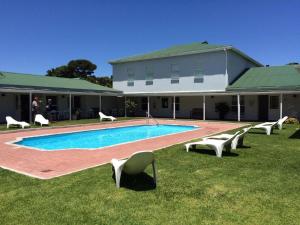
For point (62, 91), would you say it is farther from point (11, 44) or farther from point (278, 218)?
point (278, 218)

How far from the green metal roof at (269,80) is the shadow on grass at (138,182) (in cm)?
1852

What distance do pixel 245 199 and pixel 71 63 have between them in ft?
214

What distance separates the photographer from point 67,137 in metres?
16.3

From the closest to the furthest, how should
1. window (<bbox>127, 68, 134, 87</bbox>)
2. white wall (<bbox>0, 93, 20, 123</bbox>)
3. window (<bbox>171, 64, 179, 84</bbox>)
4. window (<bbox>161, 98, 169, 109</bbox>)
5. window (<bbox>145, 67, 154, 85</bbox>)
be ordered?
white wall (<bbox>0, 93, 20, 123</bbox>) → window (<bbox>171, 64, 179, 84</bbox>) → window (<bbox>161, 98, 169, 109</bbox>) → window (<bbox>145, 67, 154, 85</bbox>) → window (<bbox>127, 68, 134, 87</bbox>)

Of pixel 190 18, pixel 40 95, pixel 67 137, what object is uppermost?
pixel 190 18

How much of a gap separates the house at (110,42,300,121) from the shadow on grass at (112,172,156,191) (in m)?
17.4

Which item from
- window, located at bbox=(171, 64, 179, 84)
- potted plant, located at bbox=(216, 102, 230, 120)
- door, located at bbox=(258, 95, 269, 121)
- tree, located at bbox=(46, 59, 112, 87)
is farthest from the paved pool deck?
tree, located at bbox=(46, 59, 112, 87)

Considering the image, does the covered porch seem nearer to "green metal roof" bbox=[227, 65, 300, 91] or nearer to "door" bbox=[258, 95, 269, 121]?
"door" bbox=[258, 95, 269, 121]

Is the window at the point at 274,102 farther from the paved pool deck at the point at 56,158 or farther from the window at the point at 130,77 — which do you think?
the paved pool deck at the point at 56,158

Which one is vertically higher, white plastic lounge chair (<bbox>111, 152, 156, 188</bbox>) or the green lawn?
white plastic lounge chair (<bbox>111, 152, 156, 188</bbox>)

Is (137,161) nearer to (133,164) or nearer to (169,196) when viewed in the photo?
(133,164)

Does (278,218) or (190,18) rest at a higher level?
(190,18)

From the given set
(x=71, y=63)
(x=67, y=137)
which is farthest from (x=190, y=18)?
(x=71, y=63)

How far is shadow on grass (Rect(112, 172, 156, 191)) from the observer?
599cm
